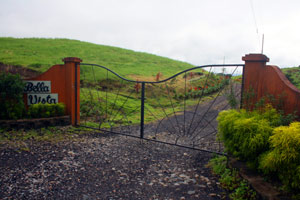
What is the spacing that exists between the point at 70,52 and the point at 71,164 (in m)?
14.0

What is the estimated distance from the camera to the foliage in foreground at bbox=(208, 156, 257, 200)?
2.89 metres

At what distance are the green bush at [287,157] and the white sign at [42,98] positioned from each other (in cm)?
550

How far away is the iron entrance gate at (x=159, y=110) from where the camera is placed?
16.7 ft

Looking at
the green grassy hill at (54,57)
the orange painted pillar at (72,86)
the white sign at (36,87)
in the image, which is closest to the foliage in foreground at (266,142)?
the orange painted pillar at (72,86)

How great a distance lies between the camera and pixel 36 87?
630 centimetres

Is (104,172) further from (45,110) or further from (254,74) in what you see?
(45,110)

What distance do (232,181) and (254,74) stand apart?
68.9 inches

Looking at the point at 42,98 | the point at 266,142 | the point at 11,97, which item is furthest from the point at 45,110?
the point at 266,142

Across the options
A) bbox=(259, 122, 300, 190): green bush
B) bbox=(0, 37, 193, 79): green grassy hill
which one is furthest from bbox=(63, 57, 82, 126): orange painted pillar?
bbox=(0, 37, 193, 79): green grassy hill

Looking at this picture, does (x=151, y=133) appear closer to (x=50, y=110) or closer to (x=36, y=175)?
(x=50, y=110)

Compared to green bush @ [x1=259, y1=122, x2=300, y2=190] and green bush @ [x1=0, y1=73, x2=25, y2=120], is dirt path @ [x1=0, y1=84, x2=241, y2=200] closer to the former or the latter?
green bush @ [x1=259, y1=122, x2=300, y2=190]

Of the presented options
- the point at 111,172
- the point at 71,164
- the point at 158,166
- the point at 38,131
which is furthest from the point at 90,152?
the point at 38,131

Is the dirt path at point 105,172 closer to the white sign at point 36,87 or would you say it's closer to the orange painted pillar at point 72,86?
the orange painted pillar at point 72,86

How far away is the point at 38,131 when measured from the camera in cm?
567
